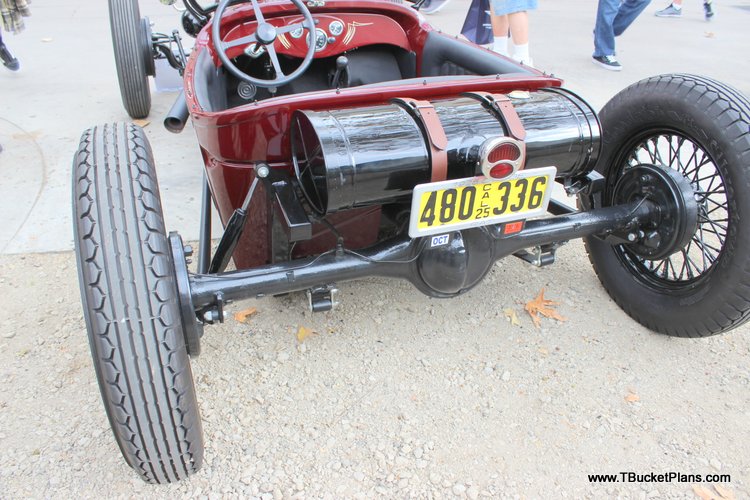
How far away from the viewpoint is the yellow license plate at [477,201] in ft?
5.25

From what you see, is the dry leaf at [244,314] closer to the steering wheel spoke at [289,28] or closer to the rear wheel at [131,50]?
the steering wheel spoke at [289,28]

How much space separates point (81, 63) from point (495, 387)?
5.88 metres

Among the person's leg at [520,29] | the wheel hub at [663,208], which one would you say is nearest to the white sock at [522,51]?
the person's leg at [520,29]

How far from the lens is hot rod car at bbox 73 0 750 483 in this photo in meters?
1.41

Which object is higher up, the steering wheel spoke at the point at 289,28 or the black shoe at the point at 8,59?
the steering wheel spoke at the point at 289,28

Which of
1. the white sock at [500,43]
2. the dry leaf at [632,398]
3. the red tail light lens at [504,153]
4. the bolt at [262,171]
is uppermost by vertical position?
the red tail light lens at [504,153]

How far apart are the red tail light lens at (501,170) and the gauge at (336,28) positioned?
1707 millimetres

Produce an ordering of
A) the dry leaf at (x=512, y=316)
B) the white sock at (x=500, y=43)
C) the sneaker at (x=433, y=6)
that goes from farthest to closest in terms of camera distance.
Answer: the sneaker at (x=433, y=6), the white sock at (x=500, y=43), the dry leaf at (x=512, y=316)

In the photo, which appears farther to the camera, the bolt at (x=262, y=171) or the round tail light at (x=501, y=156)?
the bolt at (x=262, y=171)

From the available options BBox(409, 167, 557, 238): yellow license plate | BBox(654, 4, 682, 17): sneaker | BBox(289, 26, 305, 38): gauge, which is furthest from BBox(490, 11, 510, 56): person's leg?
BBox(654, 4, 682, 17): sneaker

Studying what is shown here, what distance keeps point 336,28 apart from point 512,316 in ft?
5.75

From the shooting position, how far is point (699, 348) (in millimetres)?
2332

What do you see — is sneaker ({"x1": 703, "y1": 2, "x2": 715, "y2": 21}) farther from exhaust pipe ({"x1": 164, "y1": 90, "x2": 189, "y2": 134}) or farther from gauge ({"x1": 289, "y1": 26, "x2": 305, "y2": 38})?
exhaust pipe ({"x1": 164, "y1": 90, "x2": 189, "y2": 134})

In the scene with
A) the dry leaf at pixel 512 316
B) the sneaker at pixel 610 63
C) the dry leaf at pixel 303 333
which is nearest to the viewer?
the dry leaf at pixel 303 333
